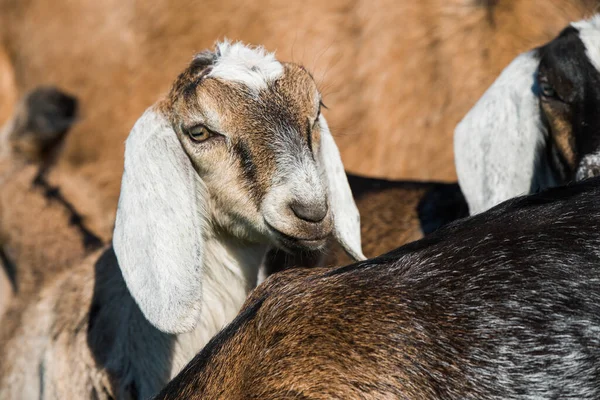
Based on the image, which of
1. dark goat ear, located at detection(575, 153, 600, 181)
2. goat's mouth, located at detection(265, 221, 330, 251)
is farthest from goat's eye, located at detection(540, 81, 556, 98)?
Result: goat's mouth, located at detection(265, 221, 330, 251)

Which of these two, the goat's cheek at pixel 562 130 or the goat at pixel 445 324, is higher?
the goat's cheek at pixel 562 130

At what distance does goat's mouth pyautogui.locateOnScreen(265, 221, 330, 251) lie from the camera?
3.70 metres

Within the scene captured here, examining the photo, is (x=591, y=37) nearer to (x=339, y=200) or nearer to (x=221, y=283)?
(x=339, y=200)

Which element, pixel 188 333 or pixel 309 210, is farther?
pixel 188 333

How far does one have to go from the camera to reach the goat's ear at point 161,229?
12.2ft

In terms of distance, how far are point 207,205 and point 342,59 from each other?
342cm

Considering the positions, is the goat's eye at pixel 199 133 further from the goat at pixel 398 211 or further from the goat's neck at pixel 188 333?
the goat at pixel 398 211

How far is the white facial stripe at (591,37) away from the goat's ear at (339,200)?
130cm

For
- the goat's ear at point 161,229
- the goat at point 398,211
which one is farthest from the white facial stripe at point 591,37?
the goat's ear at point 161,229

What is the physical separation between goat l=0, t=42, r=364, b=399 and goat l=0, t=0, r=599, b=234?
2.46 metres

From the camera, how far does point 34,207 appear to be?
6.61 m

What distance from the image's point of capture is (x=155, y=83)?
24.7 feet

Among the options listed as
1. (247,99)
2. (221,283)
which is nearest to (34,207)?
(221,283)

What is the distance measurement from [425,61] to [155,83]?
2.17 m
